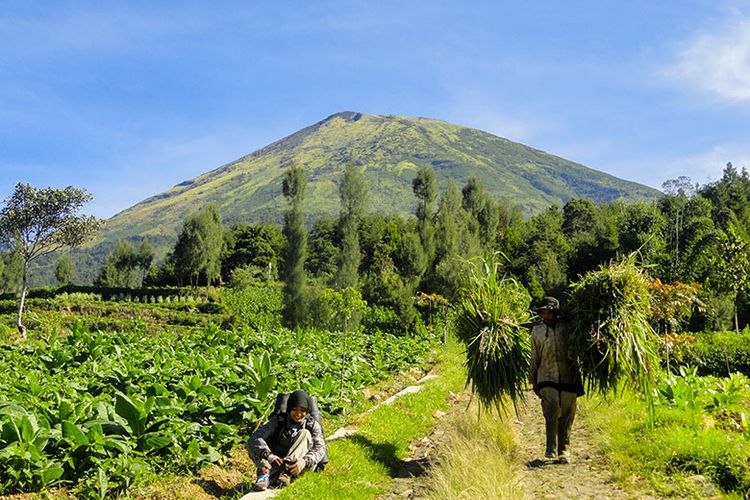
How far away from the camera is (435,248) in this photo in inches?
2046

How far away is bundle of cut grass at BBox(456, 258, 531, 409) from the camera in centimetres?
804

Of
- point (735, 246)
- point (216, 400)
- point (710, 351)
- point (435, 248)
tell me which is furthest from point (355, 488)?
point (435, 248)

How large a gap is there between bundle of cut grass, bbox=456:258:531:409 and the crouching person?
7.98ft

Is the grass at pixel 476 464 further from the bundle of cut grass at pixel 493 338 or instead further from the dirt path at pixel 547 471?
the bundle of cut grass at pixel 493 338

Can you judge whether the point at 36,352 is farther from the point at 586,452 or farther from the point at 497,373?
the point at 586,452

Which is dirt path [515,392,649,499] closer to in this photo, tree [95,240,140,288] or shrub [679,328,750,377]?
shrub [679,328,750,377]

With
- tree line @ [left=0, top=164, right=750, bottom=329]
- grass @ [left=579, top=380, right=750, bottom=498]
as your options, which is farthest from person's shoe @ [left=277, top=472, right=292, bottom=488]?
tree line @ [left=0, top=164, right=750, bottom=329]

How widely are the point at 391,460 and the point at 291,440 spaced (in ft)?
6.71

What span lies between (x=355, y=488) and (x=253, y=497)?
134 cm

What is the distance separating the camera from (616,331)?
6.98 metres

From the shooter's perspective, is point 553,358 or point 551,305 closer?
point 553,358

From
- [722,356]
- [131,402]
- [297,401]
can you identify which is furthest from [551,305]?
[722,356]

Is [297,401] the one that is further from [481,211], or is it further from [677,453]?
[481,211]

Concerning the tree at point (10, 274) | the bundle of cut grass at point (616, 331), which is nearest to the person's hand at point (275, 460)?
the bundle of cut grass at point (616, 331)
